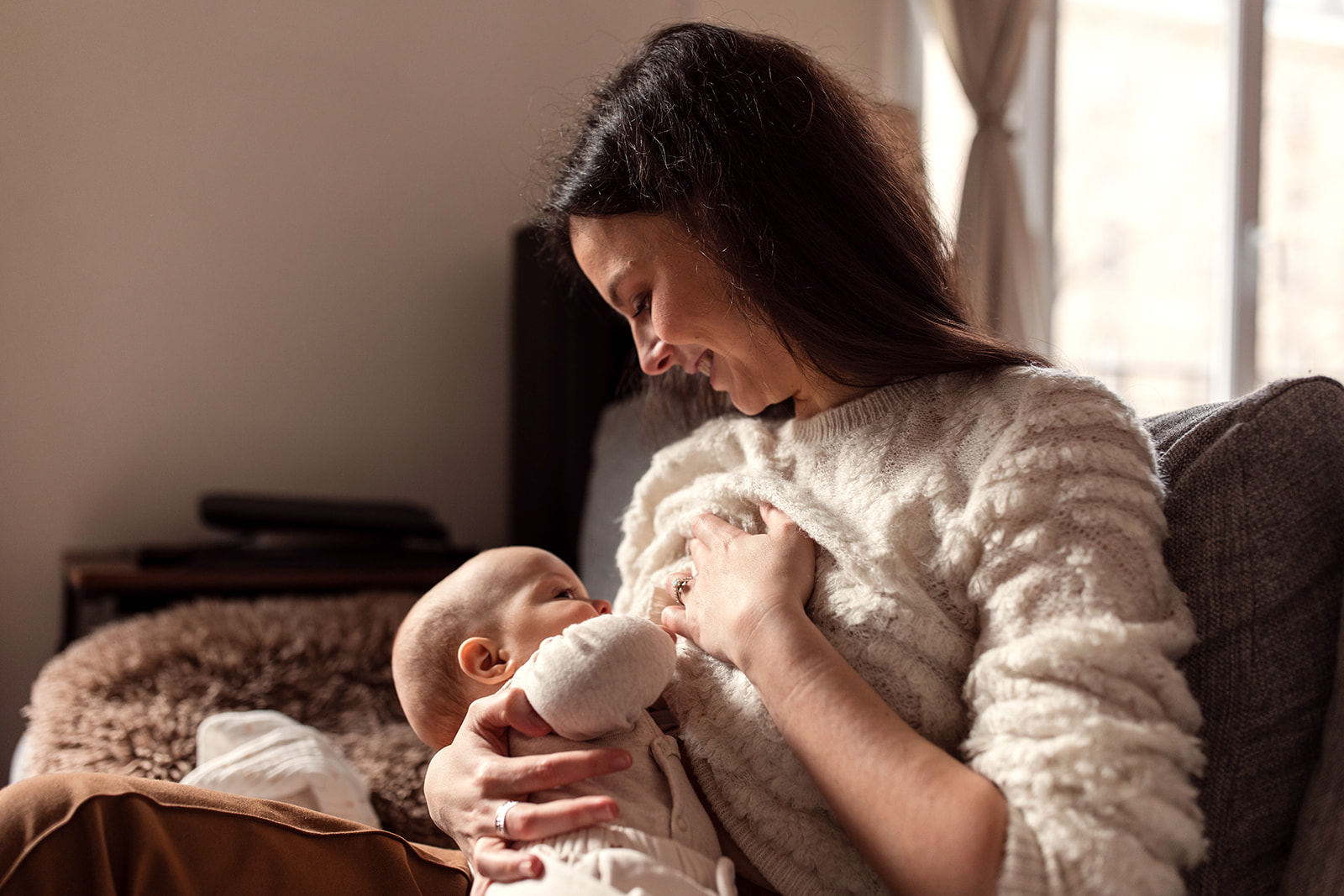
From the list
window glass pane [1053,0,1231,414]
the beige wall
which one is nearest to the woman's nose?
the beige wall

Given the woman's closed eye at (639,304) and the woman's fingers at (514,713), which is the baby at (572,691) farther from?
the woman's closed eye at (639,304)

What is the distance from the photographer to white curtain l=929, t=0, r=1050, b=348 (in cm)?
224

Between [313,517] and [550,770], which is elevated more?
[550,770]

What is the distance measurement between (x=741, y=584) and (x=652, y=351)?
1.15ft

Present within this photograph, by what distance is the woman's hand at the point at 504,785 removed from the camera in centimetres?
77

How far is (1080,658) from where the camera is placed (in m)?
0.70

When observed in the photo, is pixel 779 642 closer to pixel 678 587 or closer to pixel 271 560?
pixel 678 587

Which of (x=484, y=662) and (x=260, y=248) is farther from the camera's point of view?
(x=260, y=248)

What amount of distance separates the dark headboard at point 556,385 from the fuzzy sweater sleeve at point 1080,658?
4.57 feet

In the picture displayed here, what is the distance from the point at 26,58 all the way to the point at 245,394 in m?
0.85

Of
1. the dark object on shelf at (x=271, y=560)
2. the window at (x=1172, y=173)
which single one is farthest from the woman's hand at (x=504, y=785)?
the window at (x=1172, y=173)

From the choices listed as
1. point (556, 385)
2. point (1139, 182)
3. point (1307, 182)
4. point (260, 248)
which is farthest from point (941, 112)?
point (260, 248)

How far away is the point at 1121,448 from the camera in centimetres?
80

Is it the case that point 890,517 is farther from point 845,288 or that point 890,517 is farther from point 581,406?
point 581,406
